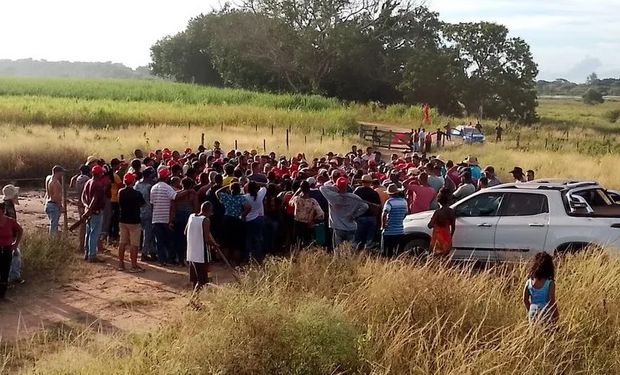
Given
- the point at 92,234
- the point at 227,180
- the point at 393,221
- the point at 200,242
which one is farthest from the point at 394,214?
the point at 92,234

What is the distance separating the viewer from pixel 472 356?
710cm

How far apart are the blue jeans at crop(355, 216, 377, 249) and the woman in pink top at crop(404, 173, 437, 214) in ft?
2.57

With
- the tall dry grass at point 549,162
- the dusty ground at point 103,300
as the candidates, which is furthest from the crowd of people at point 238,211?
the tall dry grass at point 549,162

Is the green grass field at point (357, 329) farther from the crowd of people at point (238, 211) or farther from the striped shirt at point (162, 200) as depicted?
the striped shirt at point (162, 200)

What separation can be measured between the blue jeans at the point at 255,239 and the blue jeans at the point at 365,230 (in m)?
1.54

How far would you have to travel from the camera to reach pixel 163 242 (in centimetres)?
1239

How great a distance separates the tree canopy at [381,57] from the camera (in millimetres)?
59719

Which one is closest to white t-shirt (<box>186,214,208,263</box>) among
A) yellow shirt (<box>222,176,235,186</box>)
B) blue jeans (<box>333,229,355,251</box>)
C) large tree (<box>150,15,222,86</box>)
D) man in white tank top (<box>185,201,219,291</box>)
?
man in white tank top (<box>185,201,219,291</box>)

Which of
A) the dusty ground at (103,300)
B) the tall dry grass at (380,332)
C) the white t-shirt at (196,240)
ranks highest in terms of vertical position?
the white t-shirt at (196,240)

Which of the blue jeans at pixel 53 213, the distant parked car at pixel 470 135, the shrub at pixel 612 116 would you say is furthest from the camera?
the shrub at pixel 612 116

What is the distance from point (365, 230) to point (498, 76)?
171ft

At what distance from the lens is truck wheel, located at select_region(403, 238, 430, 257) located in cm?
1134

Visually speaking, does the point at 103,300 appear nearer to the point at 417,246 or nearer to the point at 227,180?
the point at 227,180

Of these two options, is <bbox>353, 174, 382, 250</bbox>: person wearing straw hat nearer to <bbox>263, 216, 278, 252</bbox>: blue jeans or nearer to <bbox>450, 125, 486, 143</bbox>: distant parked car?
<bbox>263, 216, 278, 252</bbox>: blue jeans
